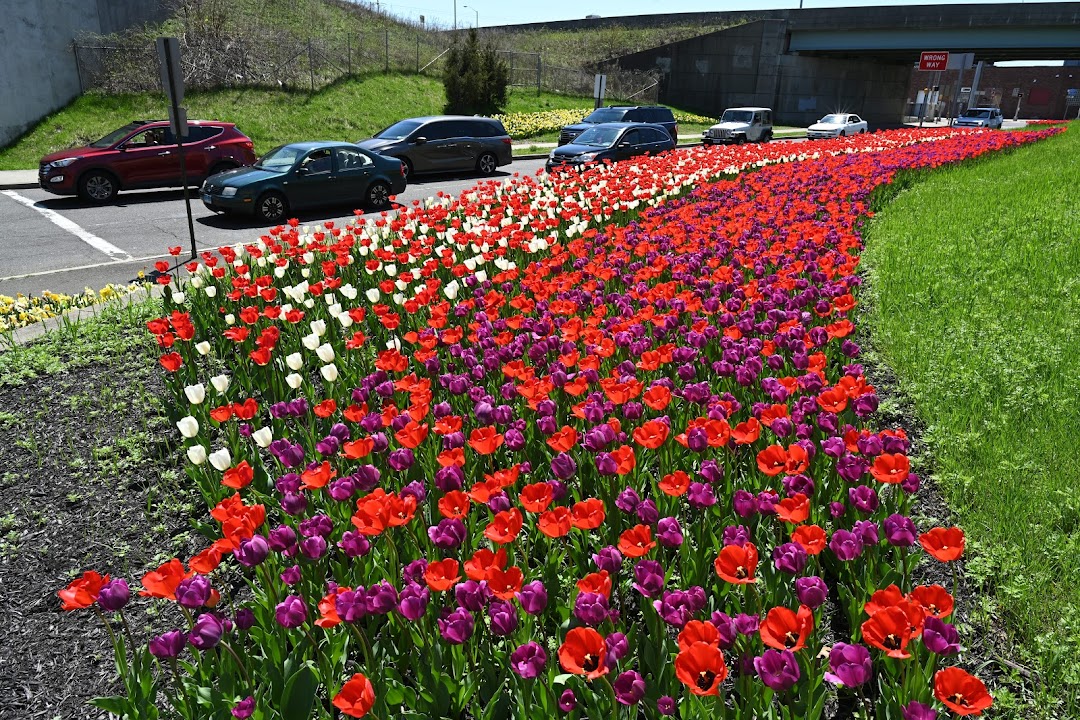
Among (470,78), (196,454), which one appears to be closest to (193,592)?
(196,454)

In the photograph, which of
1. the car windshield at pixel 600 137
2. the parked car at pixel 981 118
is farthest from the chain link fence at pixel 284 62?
the parked car at pixel 981 118

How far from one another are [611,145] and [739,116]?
1725 centimetres

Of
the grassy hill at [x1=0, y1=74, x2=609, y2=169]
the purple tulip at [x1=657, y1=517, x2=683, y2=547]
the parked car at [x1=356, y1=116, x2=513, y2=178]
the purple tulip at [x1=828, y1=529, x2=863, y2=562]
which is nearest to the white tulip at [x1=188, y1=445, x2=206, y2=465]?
the purple tulip at [x1=657, y1=517, x2=683, y2=547]

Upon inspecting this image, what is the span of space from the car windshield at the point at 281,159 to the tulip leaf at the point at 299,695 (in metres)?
12.7

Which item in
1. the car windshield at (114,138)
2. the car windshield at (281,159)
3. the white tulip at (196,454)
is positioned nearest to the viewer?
the white tulip at (196,454)

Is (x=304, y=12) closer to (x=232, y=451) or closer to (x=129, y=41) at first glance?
(x=129, y=41)

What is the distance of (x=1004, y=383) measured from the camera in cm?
474

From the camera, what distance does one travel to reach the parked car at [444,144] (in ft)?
62.2

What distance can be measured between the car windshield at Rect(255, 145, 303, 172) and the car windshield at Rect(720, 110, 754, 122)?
23.1 meters

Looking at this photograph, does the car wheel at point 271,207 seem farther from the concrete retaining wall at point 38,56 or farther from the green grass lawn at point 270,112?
the concrete retaining wall at point 38,56

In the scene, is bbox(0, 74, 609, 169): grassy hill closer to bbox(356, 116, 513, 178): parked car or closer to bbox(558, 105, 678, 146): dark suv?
bbox(356, 116, 513, 178): parked car

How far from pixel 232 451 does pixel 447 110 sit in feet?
102

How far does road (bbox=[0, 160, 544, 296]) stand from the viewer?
9.49m

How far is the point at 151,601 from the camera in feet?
11.2
